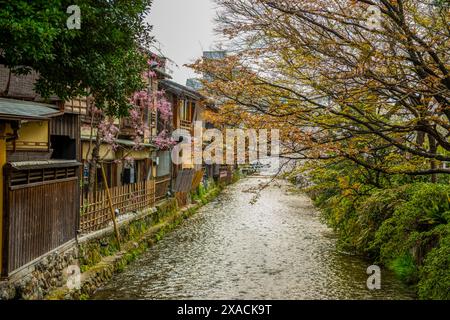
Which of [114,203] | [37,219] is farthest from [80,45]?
[114,203]

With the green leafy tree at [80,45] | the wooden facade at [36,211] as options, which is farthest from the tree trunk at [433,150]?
the wooden facade at [36,211]

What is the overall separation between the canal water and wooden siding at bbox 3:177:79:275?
2.02m

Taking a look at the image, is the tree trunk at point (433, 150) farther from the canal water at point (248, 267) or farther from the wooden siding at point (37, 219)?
the wooden siding at point (37, 219)

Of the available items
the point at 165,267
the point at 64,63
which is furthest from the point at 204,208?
the point at 64,63

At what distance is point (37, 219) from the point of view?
10164 mm

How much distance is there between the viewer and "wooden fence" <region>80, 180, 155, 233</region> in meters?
14.1

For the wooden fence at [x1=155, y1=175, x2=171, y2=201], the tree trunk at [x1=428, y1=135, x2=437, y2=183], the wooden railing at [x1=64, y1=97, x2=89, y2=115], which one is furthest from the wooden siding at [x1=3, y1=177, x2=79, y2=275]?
the wooden fence at [x1=155, y1=175, x2=171, y2=201]

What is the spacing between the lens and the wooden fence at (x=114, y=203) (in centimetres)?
1409

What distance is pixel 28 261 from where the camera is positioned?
9555 mm

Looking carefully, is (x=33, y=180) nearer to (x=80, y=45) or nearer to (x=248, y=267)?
(x=80, y=45)

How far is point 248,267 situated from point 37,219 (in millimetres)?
7277

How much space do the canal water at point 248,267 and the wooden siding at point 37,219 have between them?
2025 mm

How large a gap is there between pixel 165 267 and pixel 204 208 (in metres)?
15.4
